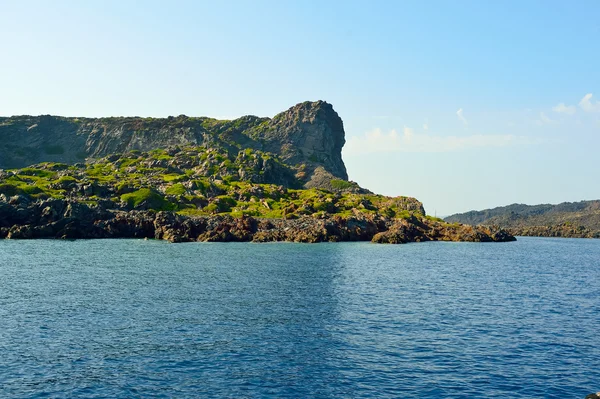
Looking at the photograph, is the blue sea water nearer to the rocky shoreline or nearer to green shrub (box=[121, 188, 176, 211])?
the rocky shoreline

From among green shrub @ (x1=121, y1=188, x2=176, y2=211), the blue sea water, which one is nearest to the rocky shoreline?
green shrub @ (x1=121, y1=188, x2=176, y2=211)

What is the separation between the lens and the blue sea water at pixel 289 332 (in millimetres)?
32750

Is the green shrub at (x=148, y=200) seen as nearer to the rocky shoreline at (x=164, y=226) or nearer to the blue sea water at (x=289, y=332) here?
the rocky shoreline at (x=164, y=226)

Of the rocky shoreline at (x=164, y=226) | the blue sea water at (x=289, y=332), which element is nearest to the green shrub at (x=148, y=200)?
the rocky shoreline at (x=164, y=226)

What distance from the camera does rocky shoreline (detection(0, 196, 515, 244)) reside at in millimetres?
144250

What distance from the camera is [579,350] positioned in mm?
41812

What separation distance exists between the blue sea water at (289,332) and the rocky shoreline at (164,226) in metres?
56.8

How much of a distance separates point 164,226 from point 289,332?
11310 cm

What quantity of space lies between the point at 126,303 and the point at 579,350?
47.8 m

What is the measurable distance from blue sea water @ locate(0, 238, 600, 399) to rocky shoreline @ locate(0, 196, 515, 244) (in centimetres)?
5682

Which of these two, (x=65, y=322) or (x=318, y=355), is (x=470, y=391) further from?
(x=65, y=322)

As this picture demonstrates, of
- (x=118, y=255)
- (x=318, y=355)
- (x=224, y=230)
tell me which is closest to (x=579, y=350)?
(x=318, y=355)

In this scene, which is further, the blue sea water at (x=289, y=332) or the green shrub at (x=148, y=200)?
the green shrub at (x=148, y=200)

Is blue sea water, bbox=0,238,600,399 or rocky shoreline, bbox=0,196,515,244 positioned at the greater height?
rocky shoreline, bbox=0,196,515,244
